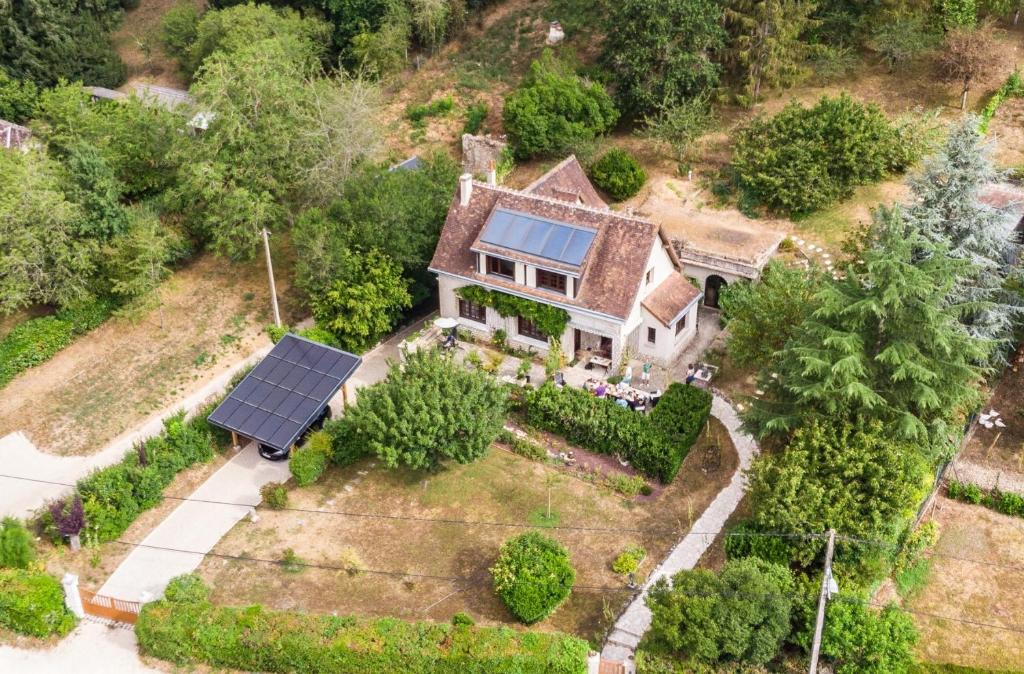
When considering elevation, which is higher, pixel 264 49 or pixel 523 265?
pixel 264 49

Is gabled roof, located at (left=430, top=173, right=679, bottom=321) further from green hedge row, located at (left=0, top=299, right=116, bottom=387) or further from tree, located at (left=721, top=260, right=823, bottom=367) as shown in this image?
green hedge row, located at (left=0, top=299, right=116, bottom=387)

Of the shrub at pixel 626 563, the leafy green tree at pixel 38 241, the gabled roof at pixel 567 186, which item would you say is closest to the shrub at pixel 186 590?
the shrub at pixel 626 563

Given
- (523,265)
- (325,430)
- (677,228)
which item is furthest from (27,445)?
(677,228)

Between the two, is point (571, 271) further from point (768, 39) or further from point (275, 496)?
point (768, 39)

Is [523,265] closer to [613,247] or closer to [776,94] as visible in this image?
[613,247]

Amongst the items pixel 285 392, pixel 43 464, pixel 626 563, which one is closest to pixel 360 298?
pixel 285 392
